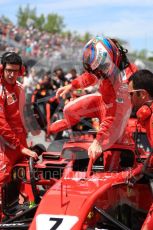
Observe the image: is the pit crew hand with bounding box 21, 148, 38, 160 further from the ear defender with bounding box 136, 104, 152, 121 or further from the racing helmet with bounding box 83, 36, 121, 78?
the ear defender with bounding box 136, 104, 152, 121

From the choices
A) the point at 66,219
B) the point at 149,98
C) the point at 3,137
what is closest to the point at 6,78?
the point at 3,137

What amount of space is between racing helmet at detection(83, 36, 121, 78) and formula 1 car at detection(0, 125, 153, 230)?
74cm

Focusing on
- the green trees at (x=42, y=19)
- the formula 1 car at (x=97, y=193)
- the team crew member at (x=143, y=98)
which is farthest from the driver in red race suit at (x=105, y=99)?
the green trees at (x=42, y=19)

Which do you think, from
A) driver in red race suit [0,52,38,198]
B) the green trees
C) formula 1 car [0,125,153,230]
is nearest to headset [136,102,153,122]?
formula 1 car [0,125,153,230]

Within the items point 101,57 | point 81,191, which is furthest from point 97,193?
point 101,57

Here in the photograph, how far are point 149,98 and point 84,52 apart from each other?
2.65 feet

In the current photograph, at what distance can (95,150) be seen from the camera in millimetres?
5188

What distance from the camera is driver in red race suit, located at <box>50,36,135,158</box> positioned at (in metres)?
5.17

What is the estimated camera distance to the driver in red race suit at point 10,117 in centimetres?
624

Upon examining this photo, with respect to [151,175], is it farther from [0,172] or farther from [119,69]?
[0,172]

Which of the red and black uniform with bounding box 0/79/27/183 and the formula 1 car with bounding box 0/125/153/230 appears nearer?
the formula 1 car with bounding box 0/125/153/230

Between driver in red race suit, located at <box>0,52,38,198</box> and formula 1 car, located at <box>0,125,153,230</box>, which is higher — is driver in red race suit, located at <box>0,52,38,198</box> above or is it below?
above

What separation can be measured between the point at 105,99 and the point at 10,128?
125 cm

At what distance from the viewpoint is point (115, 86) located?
5.38 metres
